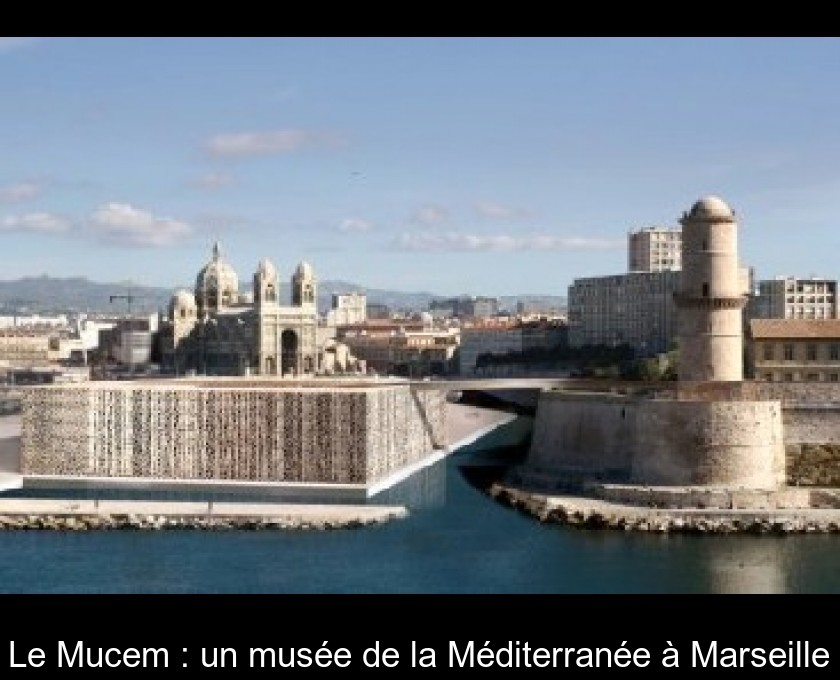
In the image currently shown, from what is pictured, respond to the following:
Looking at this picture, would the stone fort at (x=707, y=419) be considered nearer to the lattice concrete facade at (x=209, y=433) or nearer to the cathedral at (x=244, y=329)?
the lattice concrete facade at (x=209, y=433)

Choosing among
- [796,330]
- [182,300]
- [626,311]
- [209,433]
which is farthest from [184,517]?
[626,311]

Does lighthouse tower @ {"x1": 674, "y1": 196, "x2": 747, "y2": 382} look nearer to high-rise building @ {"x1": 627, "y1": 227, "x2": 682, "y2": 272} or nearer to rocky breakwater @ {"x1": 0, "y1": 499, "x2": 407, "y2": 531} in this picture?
rocky breakwater @ {"x1": 0, "y1": 499, "x2": 407, "y2": 531}

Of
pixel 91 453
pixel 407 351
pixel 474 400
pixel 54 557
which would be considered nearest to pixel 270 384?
pixel 91 453

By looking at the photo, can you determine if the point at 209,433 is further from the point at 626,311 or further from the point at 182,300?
the point at 626,311

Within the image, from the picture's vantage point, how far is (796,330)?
3306cm

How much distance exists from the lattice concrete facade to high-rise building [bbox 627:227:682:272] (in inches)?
2661

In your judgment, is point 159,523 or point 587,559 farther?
point 159,523

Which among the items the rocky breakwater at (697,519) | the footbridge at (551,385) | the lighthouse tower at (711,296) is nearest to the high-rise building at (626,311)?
the footbridge at (551,385)

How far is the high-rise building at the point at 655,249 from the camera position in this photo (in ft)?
327

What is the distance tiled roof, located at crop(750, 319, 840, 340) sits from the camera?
32812 millimetres

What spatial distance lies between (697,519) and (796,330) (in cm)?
862
